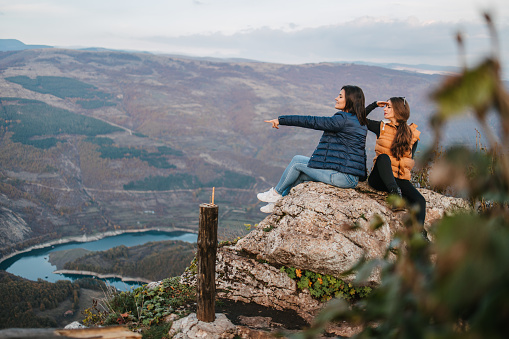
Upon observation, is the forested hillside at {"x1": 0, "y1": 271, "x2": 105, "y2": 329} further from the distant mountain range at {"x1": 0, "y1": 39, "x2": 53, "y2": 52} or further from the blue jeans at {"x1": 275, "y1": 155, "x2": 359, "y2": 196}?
the distant mountain range at {"x1": 0, "y1": 39, "x2": 53, "y2": 52}

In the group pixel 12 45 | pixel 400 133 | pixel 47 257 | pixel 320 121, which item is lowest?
pixel 47 257

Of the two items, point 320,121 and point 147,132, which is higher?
point 320,121

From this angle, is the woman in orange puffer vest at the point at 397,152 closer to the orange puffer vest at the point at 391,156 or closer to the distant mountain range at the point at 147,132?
the orange puffer vest at the point at 391,156

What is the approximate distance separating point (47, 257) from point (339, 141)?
197 feet

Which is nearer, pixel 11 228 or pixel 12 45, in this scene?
pixel 11 228

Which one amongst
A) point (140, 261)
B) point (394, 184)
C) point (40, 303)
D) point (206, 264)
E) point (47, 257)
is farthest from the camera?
point (47, 257)

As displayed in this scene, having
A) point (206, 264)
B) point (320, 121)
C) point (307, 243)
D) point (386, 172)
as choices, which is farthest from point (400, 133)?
point (206, 264)

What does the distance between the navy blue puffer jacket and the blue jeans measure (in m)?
0.09

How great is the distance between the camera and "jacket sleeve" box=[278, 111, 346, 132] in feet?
17.9

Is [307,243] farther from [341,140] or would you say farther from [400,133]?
[400,133]

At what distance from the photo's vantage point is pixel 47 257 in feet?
178

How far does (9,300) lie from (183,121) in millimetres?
98857

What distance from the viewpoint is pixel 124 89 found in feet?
423

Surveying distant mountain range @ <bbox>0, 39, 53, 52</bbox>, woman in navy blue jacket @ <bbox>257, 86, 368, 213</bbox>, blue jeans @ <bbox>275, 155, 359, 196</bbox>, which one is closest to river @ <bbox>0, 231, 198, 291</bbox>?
blue jeans @ <bbox>275, 155, 359, 196</bbox>
